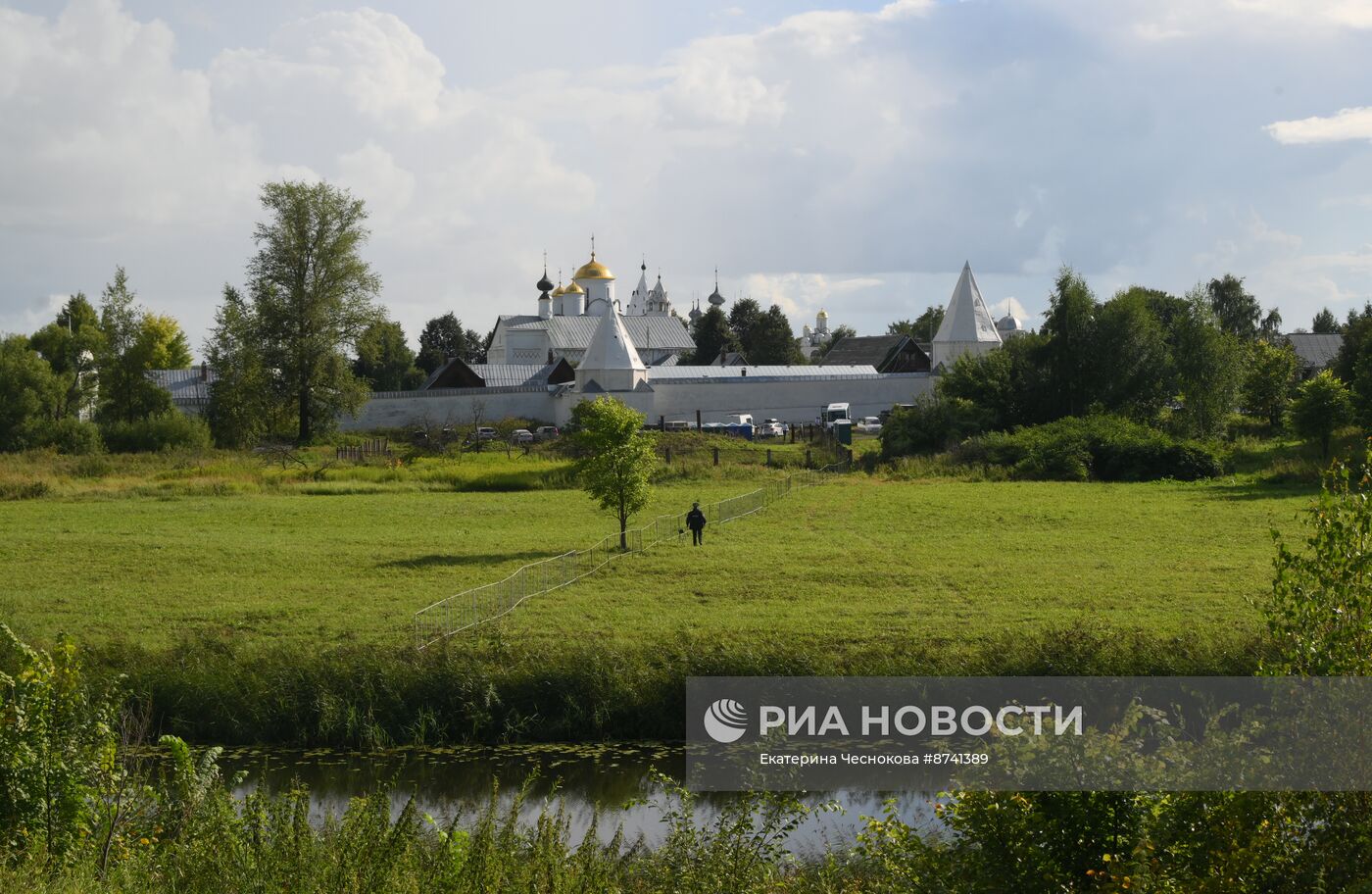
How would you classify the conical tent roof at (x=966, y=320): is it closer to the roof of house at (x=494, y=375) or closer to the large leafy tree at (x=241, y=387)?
the roof of house at (x=494, y=375)

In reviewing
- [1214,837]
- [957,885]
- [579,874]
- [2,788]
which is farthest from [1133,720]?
[2,788]

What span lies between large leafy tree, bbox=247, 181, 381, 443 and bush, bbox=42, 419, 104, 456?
6.84m

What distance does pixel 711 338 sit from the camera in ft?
268

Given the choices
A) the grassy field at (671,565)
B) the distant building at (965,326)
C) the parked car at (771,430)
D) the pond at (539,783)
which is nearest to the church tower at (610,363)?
the parked car at (771,430)

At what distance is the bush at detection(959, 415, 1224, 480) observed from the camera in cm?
3378

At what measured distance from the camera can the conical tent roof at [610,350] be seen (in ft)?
175

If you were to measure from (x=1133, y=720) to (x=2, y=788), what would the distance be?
6.56 m

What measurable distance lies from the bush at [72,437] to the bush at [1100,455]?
2581cm

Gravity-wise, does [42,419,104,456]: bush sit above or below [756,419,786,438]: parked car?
above

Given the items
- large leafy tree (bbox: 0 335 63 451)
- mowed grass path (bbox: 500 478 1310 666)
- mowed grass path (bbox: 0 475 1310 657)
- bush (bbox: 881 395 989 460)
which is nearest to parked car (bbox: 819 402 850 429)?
bush (bbox: 881 395 989 460)

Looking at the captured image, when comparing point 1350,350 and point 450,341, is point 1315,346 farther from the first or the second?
point 450,341

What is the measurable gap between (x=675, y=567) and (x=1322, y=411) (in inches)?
910

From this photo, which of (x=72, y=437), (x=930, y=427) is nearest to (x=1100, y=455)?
(x=930, y=427)

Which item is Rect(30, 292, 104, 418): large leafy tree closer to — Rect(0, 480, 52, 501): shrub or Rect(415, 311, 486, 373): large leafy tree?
Rect(0, 480, 52, 501): shrub
